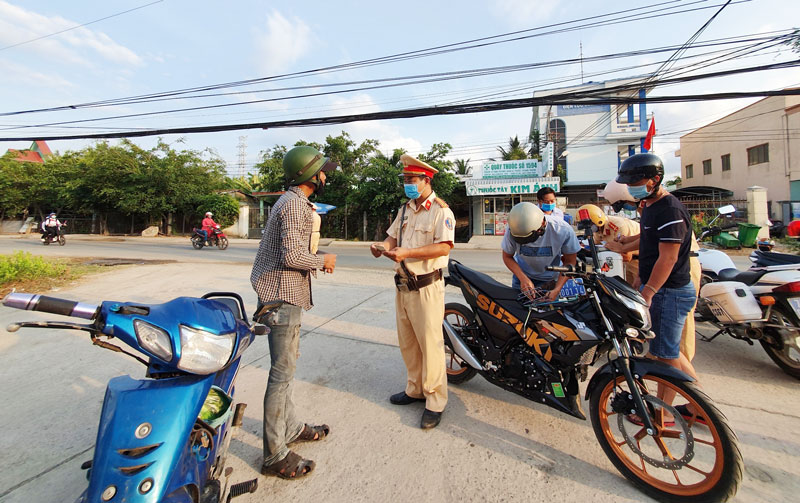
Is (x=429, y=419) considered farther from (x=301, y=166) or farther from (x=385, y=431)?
(x=301, y=166)

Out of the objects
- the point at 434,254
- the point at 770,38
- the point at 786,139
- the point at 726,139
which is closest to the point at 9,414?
the point at 434,254

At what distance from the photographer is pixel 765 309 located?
2904 mm

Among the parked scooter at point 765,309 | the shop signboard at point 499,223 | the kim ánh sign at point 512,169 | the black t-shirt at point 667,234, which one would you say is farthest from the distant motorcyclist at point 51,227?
the parked scooter at point 765,309

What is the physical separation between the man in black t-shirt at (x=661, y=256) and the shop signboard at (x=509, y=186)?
1540 cm

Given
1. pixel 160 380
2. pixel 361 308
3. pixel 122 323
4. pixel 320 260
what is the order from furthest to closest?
pixel 361 308, pixel 320 260, pixel 160 380, pixel 122 323

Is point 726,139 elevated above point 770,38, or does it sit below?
above

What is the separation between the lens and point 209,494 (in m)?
1.36

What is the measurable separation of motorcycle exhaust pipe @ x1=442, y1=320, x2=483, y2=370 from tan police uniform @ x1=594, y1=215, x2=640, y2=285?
1810 mm

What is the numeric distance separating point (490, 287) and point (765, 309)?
2344 millimetres

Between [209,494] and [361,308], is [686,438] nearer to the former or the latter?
[209,494]

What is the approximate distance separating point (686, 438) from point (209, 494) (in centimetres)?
213

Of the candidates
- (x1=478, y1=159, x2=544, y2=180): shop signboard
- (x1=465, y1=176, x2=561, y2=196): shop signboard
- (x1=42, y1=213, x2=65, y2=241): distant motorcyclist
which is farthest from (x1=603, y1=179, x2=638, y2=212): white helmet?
(x1=42, y1=213, x2=65, y2=241): distant motorcyclist

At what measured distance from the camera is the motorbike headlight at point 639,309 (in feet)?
5.97

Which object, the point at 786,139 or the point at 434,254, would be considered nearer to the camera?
the point at 434,254
